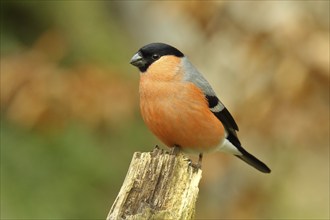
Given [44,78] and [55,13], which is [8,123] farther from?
[55,13]

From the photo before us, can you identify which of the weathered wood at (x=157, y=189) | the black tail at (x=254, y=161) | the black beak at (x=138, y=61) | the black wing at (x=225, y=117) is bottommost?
the black tail at (x=254, y=161)

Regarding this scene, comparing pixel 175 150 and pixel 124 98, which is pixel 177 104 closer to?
pixel 175 150

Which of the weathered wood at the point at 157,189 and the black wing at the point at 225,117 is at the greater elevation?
the black wing at the point at 225,117

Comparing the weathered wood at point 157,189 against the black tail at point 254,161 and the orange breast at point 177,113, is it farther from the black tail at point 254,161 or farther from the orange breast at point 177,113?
the black tail at point 254,161

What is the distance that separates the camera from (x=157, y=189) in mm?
3545

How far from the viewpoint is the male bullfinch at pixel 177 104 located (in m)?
4.77

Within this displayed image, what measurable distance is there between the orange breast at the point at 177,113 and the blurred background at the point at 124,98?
1230mm

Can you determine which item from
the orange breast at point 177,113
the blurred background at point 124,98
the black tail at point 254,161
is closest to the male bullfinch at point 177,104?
the orange breast at point 177,113

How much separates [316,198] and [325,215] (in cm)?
46

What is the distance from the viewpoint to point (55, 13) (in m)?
7.96

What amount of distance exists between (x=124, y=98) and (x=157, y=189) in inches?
127

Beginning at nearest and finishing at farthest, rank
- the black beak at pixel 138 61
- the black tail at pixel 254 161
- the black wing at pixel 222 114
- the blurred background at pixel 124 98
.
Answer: the black beak at pixel 138 61 → the black wing at pixel 222 114 → the black tail at pixel 254 161 → the blurred background at pixel 124 98

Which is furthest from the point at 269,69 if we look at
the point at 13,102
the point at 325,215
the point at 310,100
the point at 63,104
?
the point at 325,215

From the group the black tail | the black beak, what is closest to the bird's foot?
the black beak
